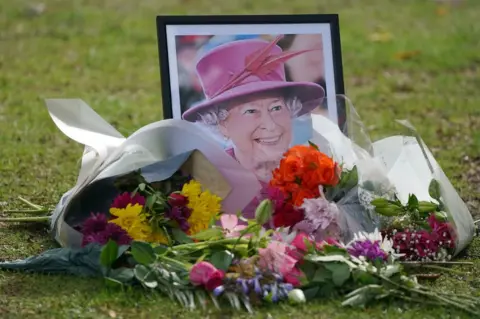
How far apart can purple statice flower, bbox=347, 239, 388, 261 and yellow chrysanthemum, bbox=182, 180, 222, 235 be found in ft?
1.78

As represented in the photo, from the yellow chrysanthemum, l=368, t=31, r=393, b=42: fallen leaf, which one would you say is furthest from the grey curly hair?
l=368, t=31, r=393, b=42: fallen leaf

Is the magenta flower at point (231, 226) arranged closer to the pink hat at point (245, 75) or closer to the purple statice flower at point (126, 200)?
the purple statice flower at point (126, 200)

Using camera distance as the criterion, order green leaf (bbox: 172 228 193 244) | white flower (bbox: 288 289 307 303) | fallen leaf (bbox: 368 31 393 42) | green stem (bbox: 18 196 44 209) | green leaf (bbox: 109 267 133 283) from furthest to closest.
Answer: fallen leaf (bbox: 368 31 393 42)
green stem (bbox: 18 196 44 209)
green leaf (bbox: 172 228 193 244)
green leaf (bbox: 109 267 133 283)
white flower (bbox: 288 289 307 303)

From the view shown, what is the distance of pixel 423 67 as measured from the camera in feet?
22.8

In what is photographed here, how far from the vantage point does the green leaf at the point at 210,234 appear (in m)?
3.41

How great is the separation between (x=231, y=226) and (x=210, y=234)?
0.26 ft

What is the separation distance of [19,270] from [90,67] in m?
3.46

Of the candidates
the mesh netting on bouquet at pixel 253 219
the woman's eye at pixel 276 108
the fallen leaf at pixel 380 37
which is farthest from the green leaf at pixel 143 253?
the fallen leaf at pixel 380 37

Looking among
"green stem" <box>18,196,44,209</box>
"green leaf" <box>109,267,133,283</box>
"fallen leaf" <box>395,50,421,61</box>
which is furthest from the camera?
"fallen leaf" <box>395,50,421,61</box>

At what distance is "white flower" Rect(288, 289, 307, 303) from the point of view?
3.11 meters

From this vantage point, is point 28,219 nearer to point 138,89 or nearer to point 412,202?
point 412,202

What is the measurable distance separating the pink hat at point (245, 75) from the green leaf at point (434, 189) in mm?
627

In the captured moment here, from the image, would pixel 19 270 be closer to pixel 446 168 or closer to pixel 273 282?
pixel 273 282

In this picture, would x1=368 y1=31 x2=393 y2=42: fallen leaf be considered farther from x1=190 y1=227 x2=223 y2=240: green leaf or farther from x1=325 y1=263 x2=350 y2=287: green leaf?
x1=325 y1=263 x2=350 y2=287: green leaf
